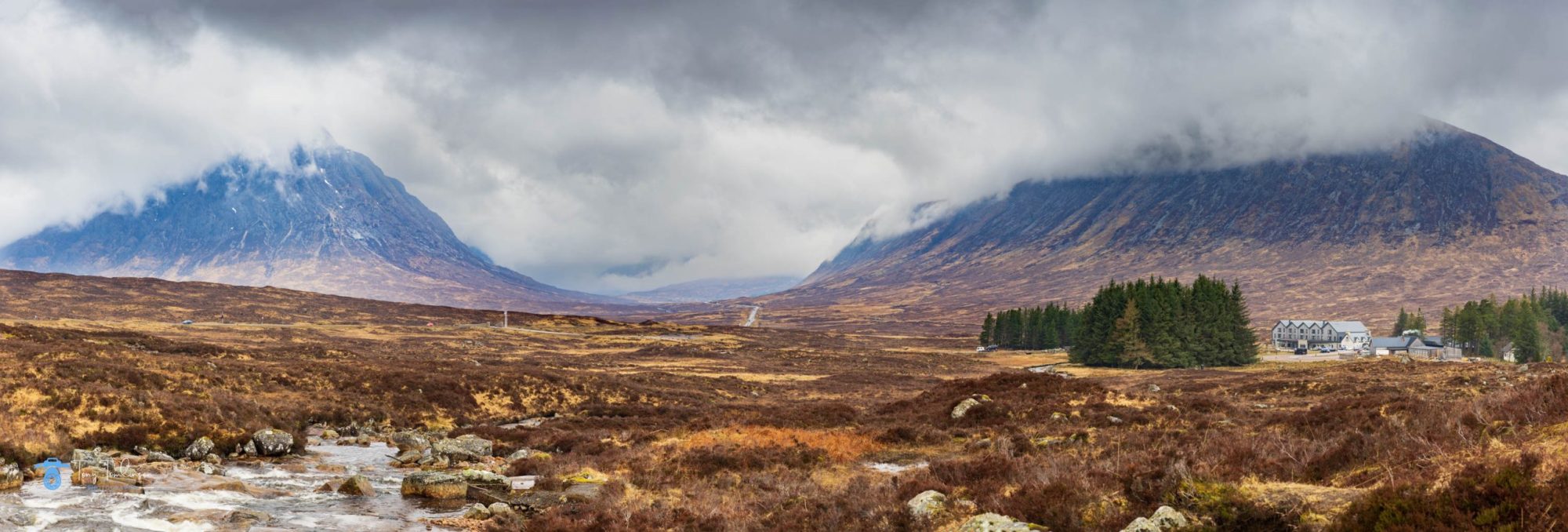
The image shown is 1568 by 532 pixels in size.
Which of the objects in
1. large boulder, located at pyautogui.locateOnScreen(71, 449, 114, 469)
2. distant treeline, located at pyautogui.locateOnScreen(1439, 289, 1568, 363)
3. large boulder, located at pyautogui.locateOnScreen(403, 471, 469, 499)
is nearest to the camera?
large boulder, located at pyautogui.locateOnScreen(403, 471, 469, 499)

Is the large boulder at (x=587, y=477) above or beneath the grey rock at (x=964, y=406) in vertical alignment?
beneath

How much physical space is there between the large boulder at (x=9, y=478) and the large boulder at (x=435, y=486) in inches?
354

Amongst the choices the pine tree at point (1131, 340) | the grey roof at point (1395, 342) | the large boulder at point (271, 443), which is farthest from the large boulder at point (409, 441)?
the grey roof at point (1395, 342)

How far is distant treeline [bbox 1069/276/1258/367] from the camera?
314 feet

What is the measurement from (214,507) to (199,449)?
9.45m

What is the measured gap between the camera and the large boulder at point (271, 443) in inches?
1112

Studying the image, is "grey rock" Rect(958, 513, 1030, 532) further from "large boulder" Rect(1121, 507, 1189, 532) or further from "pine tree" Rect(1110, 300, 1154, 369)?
"pine tree" Rect(1110, 300, 1154, 369)

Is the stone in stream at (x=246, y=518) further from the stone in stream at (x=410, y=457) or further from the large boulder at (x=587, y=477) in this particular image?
the stone in stream at (x=410, y=457)

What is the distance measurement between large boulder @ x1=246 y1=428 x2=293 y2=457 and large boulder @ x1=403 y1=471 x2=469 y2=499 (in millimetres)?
9448

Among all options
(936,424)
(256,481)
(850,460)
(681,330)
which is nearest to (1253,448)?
(850,460)

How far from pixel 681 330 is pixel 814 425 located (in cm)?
14949

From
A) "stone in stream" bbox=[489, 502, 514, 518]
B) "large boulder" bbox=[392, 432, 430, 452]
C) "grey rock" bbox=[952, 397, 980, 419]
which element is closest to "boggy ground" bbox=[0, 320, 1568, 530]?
"grey rock" bbox=[952, 397, 980, 419]

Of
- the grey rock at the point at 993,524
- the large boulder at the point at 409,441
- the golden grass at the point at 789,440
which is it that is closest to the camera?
the grey rock at the point at 993,524

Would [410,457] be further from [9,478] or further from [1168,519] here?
[1168,519]
